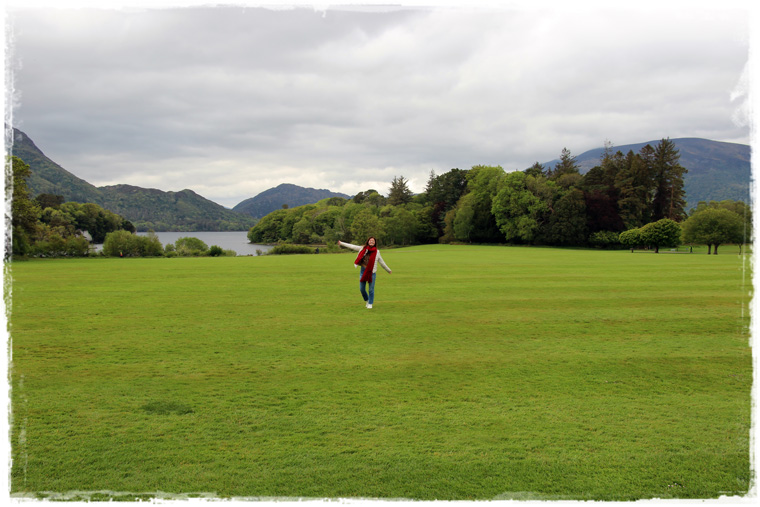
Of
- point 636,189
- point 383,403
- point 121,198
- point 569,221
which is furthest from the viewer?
point 121,198

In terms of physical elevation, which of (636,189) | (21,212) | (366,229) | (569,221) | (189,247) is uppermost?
(636,189)

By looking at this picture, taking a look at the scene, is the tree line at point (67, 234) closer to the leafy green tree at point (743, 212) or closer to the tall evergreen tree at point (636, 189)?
the leafy green tree at point (743, 212)

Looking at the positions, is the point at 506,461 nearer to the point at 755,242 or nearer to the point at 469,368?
the point at 469,368

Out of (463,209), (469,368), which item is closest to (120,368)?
(469,368)

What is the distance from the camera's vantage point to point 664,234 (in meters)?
60.2

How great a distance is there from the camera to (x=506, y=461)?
4.78 meters

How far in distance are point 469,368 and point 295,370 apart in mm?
3150

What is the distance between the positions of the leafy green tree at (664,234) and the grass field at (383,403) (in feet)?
177

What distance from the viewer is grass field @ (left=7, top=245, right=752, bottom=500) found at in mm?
4480

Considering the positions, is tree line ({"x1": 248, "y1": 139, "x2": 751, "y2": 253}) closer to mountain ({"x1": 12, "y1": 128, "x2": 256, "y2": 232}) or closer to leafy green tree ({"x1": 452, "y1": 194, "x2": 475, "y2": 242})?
leafy green tree ({"x1": 452, "y1": 194, "x2": 475, "y2": 242})

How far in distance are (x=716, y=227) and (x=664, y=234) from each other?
8045 millimetres

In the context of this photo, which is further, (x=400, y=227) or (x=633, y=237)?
(x=400, y=227)

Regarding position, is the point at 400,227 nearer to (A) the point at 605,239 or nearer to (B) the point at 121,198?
(A) the point at 605,239

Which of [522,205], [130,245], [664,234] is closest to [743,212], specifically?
[664,234]
